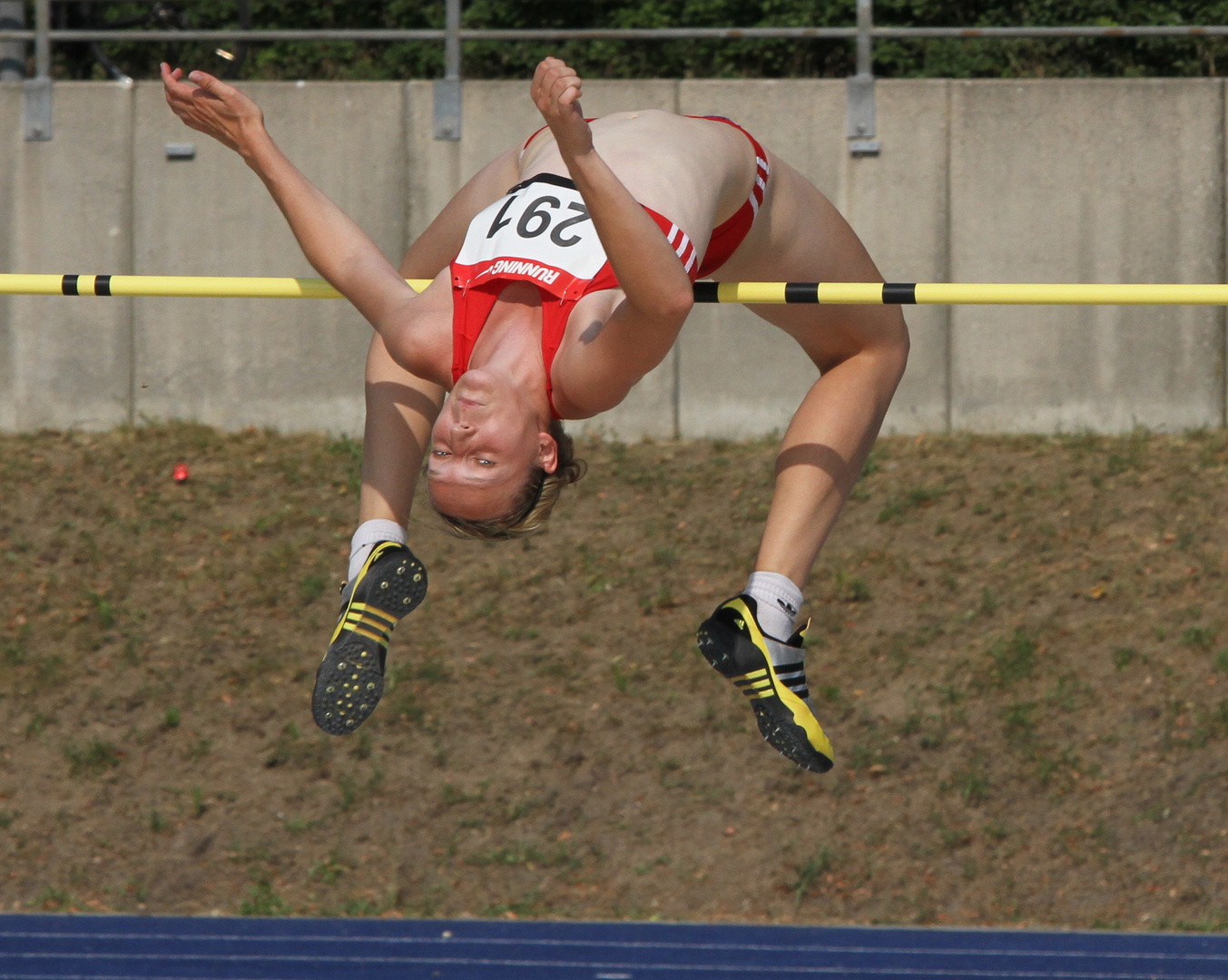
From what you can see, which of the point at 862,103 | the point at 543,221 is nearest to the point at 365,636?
the point at 543,221

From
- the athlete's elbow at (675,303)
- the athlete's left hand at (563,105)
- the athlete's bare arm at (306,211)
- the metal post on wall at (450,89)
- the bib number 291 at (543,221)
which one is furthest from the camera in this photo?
the metal post on wall at (450,89)

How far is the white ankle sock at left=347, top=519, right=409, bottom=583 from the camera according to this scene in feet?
10.6

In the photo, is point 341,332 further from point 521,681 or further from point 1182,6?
point 1182,6

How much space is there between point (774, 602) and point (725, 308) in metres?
4.03

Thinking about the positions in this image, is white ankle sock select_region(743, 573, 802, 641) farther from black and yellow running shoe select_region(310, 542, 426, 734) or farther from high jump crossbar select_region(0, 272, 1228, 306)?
black and yellow running shoe select_region(310, 542, 426, 734)

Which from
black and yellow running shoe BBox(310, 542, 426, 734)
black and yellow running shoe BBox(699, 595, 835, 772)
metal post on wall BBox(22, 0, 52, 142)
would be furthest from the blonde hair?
metal post on wall BBox(22, 0, 52, 142)

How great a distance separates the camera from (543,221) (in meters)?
2.94

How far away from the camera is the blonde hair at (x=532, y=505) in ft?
9.66

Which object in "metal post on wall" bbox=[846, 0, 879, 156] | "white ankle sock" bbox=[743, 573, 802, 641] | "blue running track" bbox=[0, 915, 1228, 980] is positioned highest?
"metal post on wall" bbox=[846, 0, 879, 156]

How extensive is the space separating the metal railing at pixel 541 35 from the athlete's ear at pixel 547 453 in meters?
4.32

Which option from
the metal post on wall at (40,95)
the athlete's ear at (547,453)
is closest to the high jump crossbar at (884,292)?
the athlete's ear at (547,453)

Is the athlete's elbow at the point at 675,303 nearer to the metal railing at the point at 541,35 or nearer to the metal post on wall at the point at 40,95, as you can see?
the metal railing at the point at 541,35

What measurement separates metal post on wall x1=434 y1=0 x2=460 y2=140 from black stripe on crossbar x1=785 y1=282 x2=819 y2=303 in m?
4.34

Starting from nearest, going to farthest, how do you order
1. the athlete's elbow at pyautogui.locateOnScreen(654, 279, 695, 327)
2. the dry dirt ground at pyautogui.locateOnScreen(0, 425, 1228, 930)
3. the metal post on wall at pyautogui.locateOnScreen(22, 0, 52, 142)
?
the athlete's elbow at pyautogui.locateOnScreen(654, 279, 695, 327)
the dry dirt ground at pyautogui.locateOnScreen(0, 425, 1228, 930)
the metal post on wall at pyautogui.locateOnScreen(22, 0, 52, 142)
